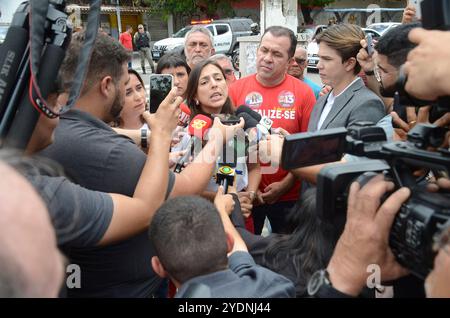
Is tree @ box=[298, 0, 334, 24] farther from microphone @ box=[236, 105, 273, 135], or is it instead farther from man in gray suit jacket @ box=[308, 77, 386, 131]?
microphone @ box=[236, 105, 273, 135]

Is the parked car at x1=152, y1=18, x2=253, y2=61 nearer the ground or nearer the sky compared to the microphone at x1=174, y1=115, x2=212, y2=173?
nearer the sky

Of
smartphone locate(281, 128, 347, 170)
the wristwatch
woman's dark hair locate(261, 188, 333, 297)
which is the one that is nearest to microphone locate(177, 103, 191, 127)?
woman's dark hair locate(261, 188, 333, 297)

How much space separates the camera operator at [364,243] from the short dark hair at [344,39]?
1.92m

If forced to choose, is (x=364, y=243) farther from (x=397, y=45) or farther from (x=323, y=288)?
(x=397, y=45)

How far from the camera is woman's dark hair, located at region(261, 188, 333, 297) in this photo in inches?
64.4

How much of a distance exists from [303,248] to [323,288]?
440 mm

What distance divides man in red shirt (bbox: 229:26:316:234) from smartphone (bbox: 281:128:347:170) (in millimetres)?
1594

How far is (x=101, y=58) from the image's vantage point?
6.02ft

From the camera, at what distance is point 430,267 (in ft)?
3.49

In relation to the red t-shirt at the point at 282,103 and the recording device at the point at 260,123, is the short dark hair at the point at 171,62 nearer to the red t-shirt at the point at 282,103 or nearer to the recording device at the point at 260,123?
the red t-shirt at the point at 282,103

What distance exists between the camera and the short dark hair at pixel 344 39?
2986 mm

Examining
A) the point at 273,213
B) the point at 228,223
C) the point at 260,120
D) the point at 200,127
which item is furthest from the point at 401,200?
the point at 273,213

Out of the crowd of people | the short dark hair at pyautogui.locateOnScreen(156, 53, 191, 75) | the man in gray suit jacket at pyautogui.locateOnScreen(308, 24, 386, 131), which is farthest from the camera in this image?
the short dark hair at pyautogui.locateOnScreen(156, 53, 191, 75)
